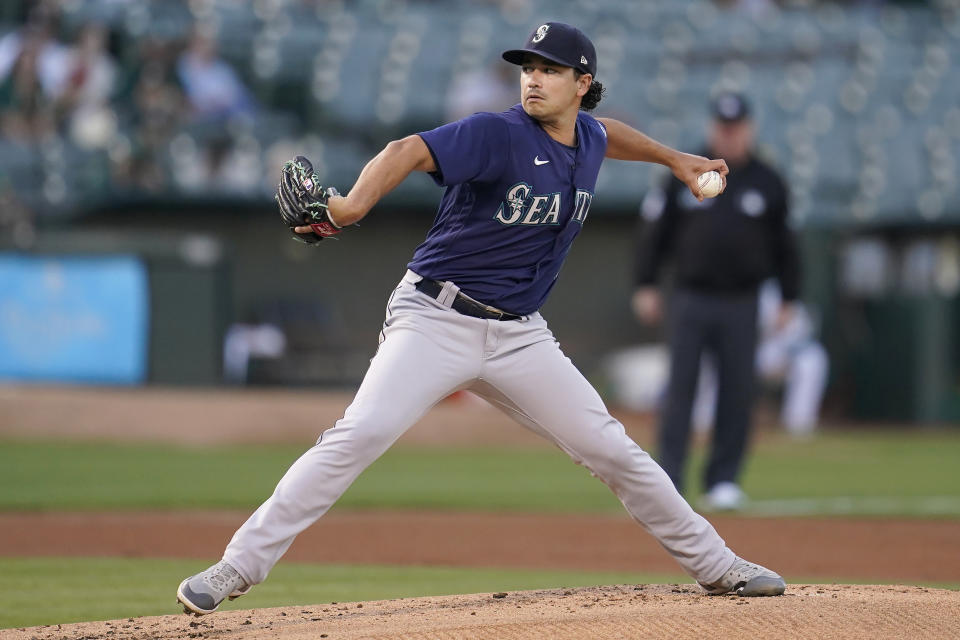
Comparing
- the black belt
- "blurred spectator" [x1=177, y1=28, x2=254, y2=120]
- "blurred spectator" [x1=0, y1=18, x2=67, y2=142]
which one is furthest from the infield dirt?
"blurred spectator" [x1=177, y1=28, x2=254, y2=120]

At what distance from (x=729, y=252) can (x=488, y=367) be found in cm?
369

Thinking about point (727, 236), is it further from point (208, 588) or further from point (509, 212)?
point (208, 588)

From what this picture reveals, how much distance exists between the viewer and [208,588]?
3.94m

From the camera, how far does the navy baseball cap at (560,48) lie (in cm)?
411

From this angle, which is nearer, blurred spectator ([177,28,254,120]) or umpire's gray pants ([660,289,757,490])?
umpire's gray pants ([660,289,757,490])

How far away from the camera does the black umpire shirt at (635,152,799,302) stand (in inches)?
300

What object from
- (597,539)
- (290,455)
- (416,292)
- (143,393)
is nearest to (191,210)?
(143,393)

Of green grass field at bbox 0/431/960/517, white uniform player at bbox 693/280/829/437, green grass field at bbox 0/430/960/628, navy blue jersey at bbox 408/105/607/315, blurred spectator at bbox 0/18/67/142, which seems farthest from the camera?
white uniform player at bbox 693/280/829/437

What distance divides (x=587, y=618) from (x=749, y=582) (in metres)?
0.67

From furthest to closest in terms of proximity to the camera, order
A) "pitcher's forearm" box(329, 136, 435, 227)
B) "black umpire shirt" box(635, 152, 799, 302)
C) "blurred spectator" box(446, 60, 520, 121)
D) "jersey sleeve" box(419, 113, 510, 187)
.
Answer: "blurred spectator" box(446, 60, 520, 121), "black umpire shirt" box(635, 152, 799, 302), "jersey sleeve" box(419, 113, 510, 187), "pitcher's forearm" box(329, 136, 435, 227)

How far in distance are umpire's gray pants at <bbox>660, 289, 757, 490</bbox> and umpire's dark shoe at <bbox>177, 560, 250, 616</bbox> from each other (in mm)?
4029

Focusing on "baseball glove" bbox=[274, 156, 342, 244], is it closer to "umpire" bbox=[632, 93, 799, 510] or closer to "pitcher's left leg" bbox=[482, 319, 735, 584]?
"pitcher's left leg" bbox=[482, 319, 735, 584]

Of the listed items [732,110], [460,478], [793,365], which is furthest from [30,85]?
[732,110]

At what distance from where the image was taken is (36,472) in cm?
939
